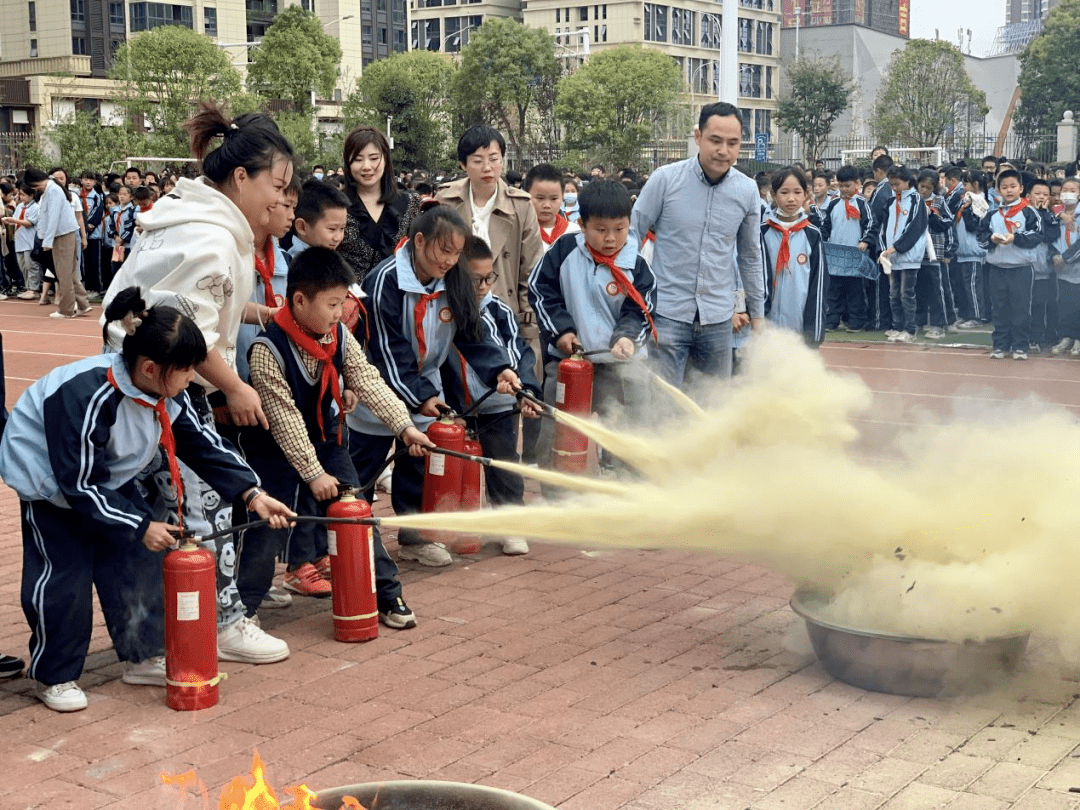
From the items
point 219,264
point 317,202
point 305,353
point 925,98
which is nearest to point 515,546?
point 305,353

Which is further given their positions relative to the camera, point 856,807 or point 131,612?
point 131,612

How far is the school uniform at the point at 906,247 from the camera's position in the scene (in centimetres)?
1595

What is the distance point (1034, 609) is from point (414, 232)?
11.0 ft

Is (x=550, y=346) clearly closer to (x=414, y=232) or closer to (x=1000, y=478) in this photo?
(x=414, y=232)

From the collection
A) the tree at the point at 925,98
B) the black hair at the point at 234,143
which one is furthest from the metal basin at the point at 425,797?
the tree at the point at 925,98

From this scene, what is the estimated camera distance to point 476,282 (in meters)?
6.82

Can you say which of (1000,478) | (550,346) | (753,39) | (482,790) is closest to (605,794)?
(482,790)

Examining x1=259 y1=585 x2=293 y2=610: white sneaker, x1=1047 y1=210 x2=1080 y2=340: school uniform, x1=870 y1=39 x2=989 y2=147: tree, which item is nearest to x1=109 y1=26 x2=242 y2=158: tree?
x1=870 y1=39 x2=989 y2=147: tree

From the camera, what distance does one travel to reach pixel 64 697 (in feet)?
15.1

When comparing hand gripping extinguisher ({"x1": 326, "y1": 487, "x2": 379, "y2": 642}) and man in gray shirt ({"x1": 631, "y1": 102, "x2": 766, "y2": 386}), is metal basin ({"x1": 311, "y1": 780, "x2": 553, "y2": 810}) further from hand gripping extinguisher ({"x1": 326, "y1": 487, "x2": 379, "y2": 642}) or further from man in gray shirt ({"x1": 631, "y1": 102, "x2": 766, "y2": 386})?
man in gray shirt ({"x1": 631, "y1": 102, "x2": 766, "y2": 386})

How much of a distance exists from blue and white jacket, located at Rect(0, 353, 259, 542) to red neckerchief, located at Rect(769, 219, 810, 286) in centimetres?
552

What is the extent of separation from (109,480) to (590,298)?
3361 mm

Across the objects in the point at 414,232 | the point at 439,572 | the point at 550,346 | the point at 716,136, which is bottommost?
the point at 439,572

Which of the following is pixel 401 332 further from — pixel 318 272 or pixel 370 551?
pixel 370 551
